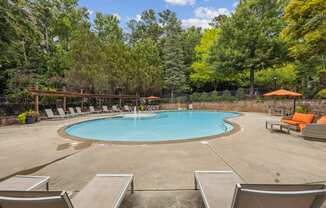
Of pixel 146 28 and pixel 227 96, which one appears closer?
pixel 227 96

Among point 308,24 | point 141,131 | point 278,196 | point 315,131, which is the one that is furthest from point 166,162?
point 308,24

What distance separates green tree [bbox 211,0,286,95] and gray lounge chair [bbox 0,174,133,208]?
799 inches

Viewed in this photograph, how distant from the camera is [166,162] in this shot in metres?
4.47

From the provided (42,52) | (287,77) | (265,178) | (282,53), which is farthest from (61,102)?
(287,77)

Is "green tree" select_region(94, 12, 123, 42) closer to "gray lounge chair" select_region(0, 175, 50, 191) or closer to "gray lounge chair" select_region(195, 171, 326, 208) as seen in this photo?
"gray lounge chair" select_region(0, 175, 50, 191)

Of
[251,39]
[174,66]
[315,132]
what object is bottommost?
[315,132]

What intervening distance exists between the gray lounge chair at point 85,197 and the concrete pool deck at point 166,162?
1.16ft

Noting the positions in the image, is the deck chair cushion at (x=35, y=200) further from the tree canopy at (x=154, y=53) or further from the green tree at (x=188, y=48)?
the green tree at (x=188, y=48)

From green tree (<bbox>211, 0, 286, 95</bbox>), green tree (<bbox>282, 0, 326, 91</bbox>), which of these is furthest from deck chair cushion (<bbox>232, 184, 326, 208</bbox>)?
green tree (<bbox>211, 0, 286, 95</bbox>)

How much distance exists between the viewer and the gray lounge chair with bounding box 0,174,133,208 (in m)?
1.58

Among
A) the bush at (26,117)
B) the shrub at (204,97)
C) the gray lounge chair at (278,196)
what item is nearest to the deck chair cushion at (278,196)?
the gray lounge chair at (278,196)

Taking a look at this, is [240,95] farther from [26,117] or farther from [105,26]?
[105,26]

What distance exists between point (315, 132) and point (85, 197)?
23.2 ft

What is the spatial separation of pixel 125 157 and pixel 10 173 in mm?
2328
